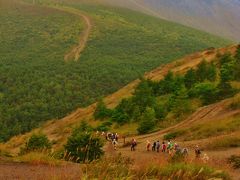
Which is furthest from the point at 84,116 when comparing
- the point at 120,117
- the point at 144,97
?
the point at 120,117

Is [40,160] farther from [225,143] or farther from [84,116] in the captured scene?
[84,116]

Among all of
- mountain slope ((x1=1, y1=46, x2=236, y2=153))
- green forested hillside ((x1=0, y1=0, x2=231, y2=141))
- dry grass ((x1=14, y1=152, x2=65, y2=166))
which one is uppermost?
dry grass ((x1=14, y1=152, x2=65, y2=166))

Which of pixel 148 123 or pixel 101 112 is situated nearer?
pixel 148 123

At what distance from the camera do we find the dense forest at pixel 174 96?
54.2m

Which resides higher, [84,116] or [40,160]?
[40,160]

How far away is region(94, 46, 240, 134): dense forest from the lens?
2136 inches

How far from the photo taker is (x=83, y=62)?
16862 centimetres

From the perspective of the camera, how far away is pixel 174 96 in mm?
61781

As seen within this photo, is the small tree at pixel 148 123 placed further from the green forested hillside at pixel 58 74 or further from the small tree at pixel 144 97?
the green forested hillside at pixel 58 74

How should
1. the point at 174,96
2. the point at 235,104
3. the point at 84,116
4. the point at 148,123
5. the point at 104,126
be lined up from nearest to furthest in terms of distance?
the point at 235,104
the point at 148,123
the point at 104,126
the point at 174,96
the point at 84,116

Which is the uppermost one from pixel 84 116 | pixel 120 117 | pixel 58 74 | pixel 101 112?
pixel 120 117

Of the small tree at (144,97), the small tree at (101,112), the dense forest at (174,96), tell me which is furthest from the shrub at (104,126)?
the small tree at (144,97)

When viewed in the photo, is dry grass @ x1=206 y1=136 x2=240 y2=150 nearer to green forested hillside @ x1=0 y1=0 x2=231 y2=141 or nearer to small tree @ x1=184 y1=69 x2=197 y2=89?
small tree @ x1=184 y1=69 x2=197 y2=89

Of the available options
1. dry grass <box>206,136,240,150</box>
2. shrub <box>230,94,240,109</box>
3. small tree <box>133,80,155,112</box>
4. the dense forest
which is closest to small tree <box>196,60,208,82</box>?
the dense forest
